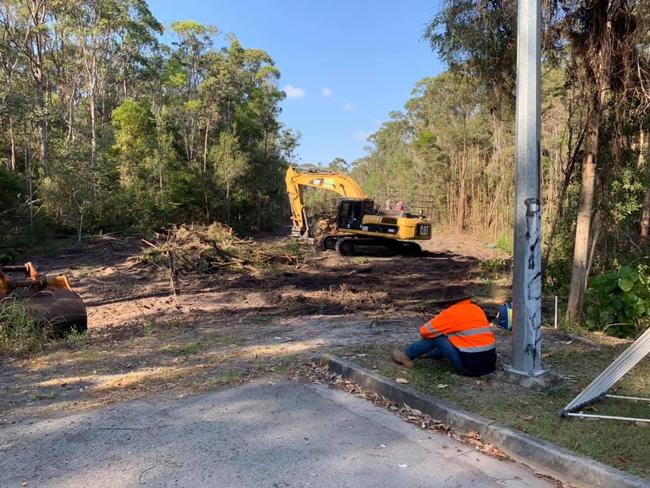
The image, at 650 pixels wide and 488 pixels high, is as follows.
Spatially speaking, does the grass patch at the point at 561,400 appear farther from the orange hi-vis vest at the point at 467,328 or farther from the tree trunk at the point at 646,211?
the tree trunk at the point at 646,211

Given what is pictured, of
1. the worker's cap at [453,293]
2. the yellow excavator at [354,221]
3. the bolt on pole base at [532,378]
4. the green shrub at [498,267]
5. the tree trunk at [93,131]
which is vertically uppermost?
the tree trunk at [93,131]

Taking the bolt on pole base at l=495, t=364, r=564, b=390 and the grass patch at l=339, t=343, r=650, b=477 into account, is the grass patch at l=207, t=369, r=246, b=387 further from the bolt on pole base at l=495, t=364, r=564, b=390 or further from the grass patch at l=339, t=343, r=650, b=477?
the bolt on pole base at l=495, t=364, r=564, b=390

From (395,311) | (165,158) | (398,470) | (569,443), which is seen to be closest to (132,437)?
→ (398,470)

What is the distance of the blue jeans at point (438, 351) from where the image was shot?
538 centimetres

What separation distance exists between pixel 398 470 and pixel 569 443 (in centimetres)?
126

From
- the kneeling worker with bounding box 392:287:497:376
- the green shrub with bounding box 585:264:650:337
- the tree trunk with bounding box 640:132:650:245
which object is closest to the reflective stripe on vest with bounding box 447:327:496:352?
the kneeling worker with bounding box 392:287:497:376

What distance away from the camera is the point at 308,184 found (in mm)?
22609

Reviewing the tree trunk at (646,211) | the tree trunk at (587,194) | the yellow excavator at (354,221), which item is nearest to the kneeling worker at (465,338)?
the tree trunk at (587,194)

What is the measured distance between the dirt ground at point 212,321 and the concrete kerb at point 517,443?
4.72 ft

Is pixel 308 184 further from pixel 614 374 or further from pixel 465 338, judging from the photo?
pixel 614 374

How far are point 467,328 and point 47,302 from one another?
653cm

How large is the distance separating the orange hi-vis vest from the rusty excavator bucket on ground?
6.00 m

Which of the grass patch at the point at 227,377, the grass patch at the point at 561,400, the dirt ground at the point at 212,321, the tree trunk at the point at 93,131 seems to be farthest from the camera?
the tree trunk at the point at 93,131

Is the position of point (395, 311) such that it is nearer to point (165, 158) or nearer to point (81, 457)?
point (81, 457)
